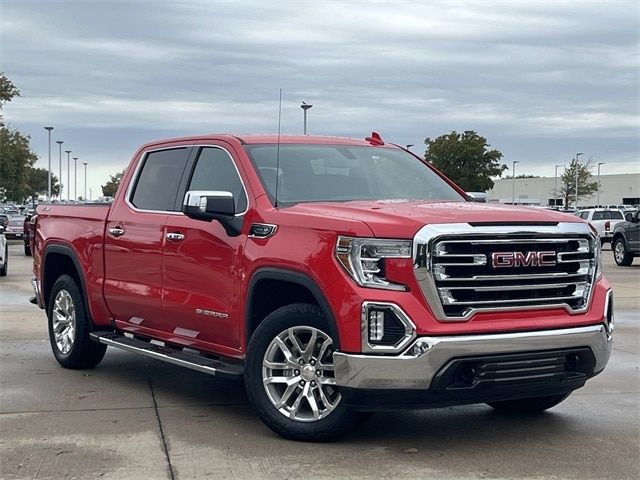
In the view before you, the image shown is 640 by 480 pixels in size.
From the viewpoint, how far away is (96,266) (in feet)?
27.5

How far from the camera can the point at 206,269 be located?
22.4 ft

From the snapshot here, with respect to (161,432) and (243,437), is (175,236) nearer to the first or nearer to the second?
(161,432)

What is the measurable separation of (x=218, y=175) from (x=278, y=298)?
131 cm

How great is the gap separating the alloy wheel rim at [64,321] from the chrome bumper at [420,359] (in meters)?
3.98

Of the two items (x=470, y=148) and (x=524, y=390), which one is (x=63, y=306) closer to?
(x=524, y=390)

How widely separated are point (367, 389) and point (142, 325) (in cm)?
283

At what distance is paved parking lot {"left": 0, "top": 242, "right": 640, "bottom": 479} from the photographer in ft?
18.2

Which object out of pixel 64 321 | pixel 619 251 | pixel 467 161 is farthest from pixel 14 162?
pixel 64 321

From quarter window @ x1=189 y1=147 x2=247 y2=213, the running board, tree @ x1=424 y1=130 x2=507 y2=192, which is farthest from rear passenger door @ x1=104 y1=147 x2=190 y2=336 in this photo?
tree @ x1=424 y1=130 x2=507 y2=192

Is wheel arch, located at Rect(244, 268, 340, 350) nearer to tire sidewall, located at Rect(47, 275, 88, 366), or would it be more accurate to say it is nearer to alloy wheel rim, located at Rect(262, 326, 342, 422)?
alloy wheel rim, located at Rect(262, 326, 342, 422)

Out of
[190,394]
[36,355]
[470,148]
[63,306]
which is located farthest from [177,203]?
[470,148]

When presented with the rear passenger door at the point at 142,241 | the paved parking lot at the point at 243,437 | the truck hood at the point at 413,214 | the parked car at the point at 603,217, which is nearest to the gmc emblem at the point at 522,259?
the truck hood at the point at 413,214

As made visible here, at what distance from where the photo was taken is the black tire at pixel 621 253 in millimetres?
26484

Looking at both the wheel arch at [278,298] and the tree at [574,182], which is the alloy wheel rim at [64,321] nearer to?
the wheel arch at [278,298]
